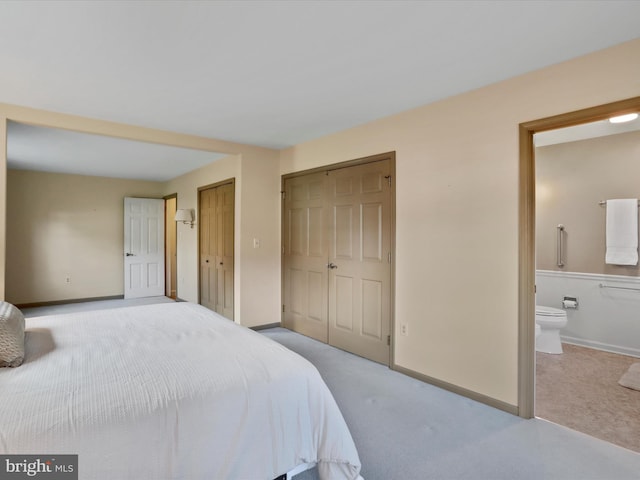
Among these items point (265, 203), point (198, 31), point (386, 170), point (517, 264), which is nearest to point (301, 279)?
point (265, 203)

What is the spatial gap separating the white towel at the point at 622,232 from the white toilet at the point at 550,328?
852mm

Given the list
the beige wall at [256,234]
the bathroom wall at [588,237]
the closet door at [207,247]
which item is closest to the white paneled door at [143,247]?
the closet door at [207,247]

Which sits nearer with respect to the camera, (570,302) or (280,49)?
(280,49)

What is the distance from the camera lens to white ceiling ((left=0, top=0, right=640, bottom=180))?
5.65ft

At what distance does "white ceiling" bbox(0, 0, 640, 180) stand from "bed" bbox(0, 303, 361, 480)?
172 cm

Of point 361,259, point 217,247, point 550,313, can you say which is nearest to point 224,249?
point 217,247

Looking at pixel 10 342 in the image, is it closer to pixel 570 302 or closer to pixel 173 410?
pixel 173 410

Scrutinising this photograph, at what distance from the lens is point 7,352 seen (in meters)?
1.48

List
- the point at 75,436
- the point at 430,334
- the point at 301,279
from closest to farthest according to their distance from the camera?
the point at 75,436
the point at 430,334
the point at 301,279

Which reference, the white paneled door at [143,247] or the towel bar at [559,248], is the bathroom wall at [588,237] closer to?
the towel bar at [559,248]

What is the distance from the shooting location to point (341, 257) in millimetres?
3789

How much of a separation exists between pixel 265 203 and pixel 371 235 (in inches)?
67.3

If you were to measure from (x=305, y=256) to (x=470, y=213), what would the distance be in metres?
2.14

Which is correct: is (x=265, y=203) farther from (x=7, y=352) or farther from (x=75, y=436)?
(x=75, y=436)
